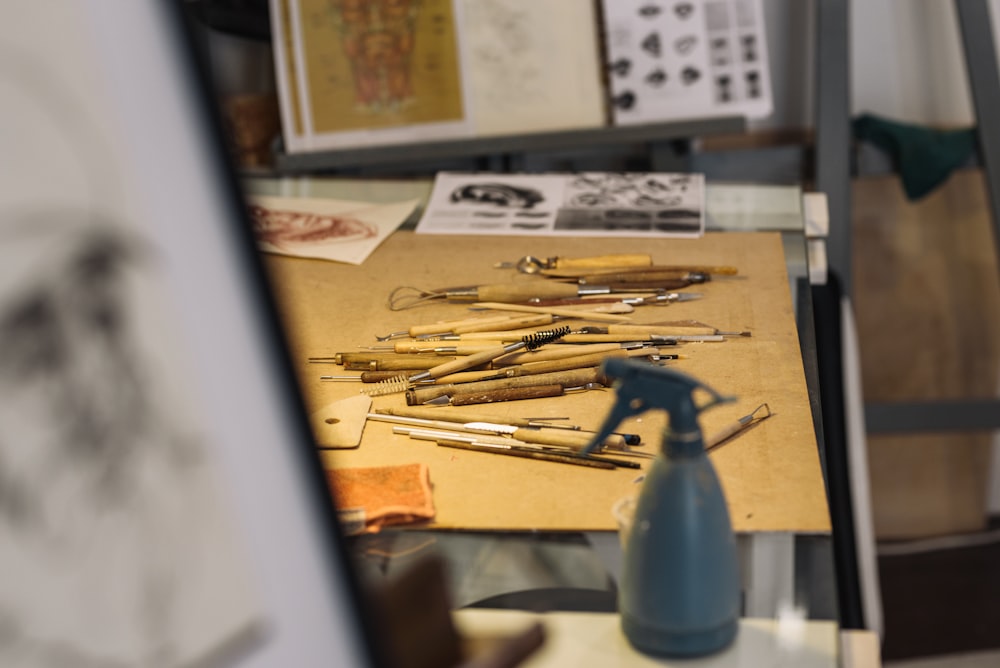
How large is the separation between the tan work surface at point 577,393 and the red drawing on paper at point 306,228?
0.16ft

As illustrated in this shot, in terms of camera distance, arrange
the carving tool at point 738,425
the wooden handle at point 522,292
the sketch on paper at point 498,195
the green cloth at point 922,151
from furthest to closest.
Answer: the green cloth at point 922,151 < the sketch on paper at point 498,195 < the wooden handle at point 522,292 < the carving tool at point 738,425

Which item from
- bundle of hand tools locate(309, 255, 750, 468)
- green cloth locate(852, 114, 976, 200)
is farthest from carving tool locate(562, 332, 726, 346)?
green cloth locate(852, 114, 976, 200)

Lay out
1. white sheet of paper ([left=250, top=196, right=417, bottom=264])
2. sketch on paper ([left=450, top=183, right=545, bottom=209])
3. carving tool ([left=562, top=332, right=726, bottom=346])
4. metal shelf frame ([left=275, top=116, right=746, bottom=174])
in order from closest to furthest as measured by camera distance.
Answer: carving tool ([left=562, top=332, right=726, bottom=346]) < white sheet of paper ([left=250, top=196, right=417, bottom=264]) < sketch on paper ([left=450, top=183, right=545, bottom=209]) < metal shelf frame ([left=275, top=116, right=746, bottom=174])

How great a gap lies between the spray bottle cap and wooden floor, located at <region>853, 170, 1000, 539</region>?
6.46 ft

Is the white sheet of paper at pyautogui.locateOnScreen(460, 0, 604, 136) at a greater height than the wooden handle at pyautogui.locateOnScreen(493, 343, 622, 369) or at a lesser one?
greater

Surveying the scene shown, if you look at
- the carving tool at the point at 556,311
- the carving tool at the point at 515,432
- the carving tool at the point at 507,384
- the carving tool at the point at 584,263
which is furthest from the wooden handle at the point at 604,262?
the carving tool at the point at 515,432

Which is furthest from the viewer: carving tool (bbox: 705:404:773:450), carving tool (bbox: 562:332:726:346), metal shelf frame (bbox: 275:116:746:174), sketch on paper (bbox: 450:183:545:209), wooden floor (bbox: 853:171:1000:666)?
wooden floor (bbox: 853:171:1000:666)

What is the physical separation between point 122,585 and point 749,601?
484 millimetres

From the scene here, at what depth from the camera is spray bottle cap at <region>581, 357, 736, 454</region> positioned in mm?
707

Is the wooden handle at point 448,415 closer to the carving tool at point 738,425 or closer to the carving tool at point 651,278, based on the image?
the carving tool at point 738,425

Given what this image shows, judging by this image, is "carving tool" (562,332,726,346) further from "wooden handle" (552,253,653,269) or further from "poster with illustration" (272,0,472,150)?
"poster with illustration" (272,0,472,150)

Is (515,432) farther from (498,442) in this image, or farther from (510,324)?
(510,324)

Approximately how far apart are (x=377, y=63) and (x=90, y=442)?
189 cm

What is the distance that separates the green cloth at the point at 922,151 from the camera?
228cm
